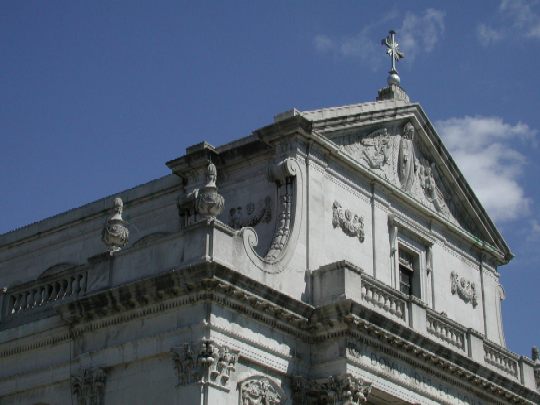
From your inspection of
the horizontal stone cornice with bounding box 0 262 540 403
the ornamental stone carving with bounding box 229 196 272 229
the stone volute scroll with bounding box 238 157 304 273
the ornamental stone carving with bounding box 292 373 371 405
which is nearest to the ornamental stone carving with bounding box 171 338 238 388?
the horizontal stone cornice with bounding box 0 262 540 403

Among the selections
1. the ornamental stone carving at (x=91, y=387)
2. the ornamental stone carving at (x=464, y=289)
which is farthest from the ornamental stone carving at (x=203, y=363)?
the ornamental stone carving at (x=464, y=289)

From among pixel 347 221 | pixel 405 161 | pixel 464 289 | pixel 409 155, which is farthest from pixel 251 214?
pixel 464 289

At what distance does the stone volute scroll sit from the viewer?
1039 inches

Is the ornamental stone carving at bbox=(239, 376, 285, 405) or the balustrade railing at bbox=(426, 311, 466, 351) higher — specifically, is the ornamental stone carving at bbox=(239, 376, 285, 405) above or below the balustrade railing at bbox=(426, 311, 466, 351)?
below

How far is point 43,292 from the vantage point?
87.2ft

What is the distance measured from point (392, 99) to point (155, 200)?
7057 millimetres

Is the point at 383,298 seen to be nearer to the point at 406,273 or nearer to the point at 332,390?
the point at 332,390

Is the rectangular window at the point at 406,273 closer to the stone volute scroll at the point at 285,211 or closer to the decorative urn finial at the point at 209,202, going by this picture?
the stone volute scroll at the point at 285,211

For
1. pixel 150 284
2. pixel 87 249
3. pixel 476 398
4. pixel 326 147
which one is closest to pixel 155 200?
pixel 87 249

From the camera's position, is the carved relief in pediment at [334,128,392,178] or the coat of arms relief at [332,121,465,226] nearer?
the carved relief in pediment at [334,128,392,178]

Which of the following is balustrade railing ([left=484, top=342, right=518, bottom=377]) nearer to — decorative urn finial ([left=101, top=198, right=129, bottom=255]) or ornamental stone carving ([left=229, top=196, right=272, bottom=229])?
ornamental stone carving ([left=229, top=196, right=272, bottom=229])

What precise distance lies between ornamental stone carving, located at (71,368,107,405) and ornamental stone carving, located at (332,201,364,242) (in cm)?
713

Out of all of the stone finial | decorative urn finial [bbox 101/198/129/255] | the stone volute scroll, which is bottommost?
decorative urn finial [bbox 101/198/129/255]

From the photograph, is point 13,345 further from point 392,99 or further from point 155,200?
point 392,99
